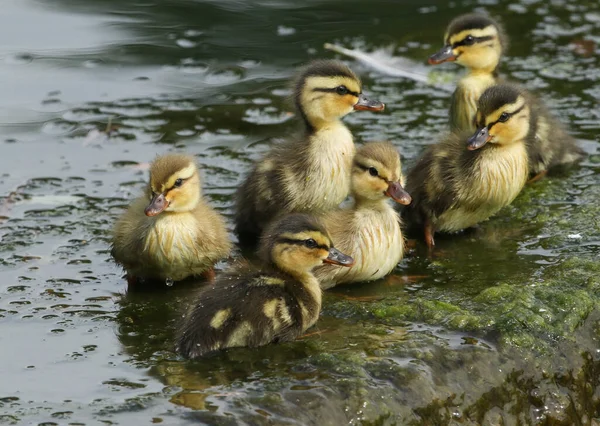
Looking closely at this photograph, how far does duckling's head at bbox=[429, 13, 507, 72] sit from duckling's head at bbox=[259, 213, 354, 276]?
2.95 meters

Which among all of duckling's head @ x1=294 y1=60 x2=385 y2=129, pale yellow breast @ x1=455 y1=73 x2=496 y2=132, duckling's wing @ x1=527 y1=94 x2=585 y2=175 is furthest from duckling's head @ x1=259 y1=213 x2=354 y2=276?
pale yellow breast @ x1=455 y1=73 x2=496 y2=132

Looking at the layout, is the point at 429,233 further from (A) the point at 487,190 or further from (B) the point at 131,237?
(B) the point at 131,237

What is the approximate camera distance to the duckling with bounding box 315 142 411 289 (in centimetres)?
573

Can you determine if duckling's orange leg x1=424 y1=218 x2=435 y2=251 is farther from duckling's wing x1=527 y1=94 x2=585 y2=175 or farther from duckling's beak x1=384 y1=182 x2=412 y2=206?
duckling's wing x1=527 y1=94 x2=585 y2=175

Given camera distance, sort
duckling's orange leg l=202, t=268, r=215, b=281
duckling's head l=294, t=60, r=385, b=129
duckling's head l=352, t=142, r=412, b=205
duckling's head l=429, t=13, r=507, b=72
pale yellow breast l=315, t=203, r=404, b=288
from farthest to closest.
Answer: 1. duckling's head l=429, t=13, r=507, b=72
2. duckling's head l=294, t=60, r=385, b=129
3. duckling's orange leg l=202, t=268, r=215, b=281
4. duckling's head l=352, t=142, r=412, b=205
5. pale yellow breast l=315, t=203, r=404, b=288

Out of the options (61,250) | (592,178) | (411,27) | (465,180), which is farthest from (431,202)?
(411,27)

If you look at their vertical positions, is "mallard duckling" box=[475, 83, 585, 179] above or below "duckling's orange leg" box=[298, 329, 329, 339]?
above

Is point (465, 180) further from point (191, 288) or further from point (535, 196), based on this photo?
point (191, 288)

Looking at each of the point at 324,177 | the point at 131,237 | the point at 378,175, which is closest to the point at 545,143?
the point at 324,177

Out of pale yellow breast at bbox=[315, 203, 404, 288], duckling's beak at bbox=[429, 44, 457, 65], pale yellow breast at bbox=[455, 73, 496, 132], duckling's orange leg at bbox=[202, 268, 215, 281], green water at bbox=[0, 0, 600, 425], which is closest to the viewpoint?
green water at bbox=[0, 0, 600, 425]

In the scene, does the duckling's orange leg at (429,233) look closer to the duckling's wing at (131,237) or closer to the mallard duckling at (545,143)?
the mallard duckling at (545,143)

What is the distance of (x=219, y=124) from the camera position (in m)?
8.31

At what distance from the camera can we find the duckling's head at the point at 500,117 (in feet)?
20.9

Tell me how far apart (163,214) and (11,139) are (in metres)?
2.53
